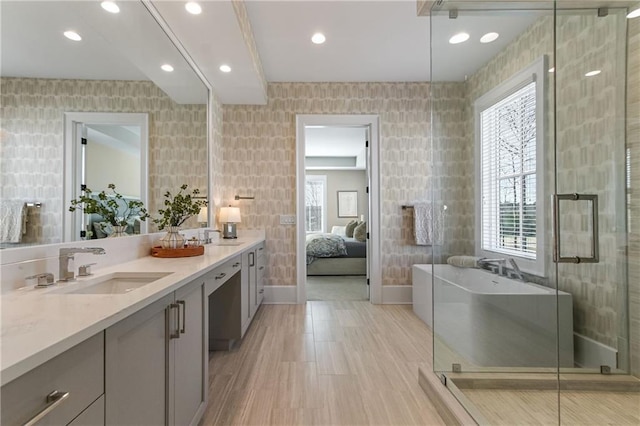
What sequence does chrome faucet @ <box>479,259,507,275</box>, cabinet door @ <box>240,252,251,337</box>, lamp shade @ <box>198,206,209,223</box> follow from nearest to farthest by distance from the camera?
1. chrome faucet @ <box>479,259,507,275</box>
2. cabinet door @ <box>240,252,251,337</box>
3. lamp shade @ <box>198,206,209,223</box>

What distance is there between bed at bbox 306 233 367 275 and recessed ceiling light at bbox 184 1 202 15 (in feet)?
13.0

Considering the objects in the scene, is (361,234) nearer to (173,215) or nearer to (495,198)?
(495,198)

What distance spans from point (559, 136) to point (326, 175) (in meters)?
6.74

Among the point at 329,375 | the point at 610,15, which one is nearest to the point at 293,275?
the point at 329,375

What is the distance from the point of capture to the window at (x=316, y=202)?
8.65 m

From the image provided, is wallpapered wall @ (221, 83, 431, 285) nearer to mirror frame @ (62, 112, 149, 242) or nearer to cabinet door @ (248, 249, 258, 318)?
cabinet door @ (248, 249, 258, 318)

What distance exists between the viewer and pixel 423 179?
389 centimetres

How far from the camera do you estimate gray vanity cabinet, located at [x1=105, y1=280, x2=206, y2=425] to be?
34.2 inches

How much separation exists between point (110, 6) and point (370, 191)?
3.00 m

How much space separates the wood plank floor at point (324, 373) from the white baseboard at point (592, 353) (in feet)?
3.05

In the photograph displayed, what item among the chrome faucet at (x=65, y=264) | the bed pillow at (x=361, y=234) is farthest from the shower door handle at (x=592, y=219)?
the bed pillow at (x=361, y=234)

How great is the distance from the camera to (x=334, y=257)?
550 cm

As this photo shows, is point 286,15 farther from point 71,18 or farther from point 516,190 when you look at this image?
point 516,190

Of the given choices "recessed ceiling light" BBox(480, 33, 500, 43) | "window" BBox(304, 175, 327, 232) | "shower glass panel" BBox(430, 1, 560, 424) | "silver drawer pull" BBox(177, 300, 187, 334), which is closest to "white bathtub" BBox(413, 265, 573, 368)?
"shower glass panel" BBox(430, 1, 560, 424)
